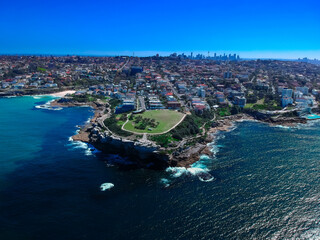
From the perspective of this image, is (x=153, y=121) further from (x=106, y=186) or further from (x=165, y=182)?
(x=106, y=186)

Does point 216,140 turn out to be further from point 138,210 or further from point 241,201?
point 138,210

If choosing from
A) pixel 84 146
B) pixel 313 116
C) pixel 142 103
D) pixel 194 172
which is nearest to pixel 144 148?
pixel 194 172

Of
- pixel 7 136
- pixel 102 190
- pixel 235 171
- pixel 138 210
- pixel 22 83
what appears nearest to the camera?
pixel 138 210

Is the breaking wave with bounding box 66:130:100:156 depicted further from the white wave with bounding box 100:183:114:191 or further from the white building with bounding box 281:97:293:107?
the white building with bounding box 281:97:293:107

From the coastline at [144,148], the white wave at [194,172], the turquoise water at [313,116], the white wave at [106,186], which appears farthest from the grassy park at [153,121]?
the turquoise water at [313,116]

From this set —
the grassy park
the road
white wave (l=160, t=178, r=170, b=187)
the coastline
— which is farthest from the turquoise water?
white wave (l=160, t=178, r=170, b=187)

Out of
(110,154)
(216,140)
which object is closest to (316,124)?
(216,140)
